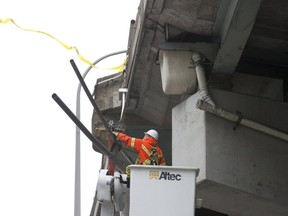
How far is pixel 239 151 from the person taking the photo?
34.7ft

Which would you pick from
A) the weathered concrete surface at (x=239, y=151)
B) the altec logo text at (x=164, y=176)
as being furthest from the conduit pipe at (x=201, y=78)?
the altec logo text at (x=164, y=176)

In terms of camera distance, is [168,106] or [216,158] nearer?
[216,158]

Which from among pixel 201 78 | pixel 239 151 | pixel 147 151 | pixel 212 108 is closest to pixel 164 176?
pixel 147 151

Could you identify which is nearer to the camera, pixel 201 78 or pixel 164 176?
pixel 164 176

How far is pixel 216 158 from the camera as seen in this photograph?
10375 mm

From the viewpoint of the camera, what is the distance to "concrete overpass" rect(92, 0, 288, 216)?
1023cm

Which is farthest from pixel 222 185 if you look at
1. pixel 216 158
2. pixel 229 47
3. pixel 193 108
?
pixel 229 47

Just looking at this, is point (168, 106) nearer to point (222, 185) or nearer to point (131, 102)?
point (131, 102)

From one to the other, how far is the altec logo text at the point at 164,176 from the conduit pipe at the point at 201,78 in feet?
6.93

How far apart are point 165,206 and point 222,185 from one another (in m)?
2.11

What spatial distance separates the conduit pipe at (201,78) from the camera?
1046 centimetres

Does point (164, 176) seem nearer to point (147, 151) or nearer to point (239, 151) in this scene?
point (147, 151)

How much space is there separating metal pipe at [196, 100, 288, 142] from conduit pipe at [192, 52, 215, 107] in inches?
3.7

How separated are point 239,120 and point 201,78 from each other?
85 cm
